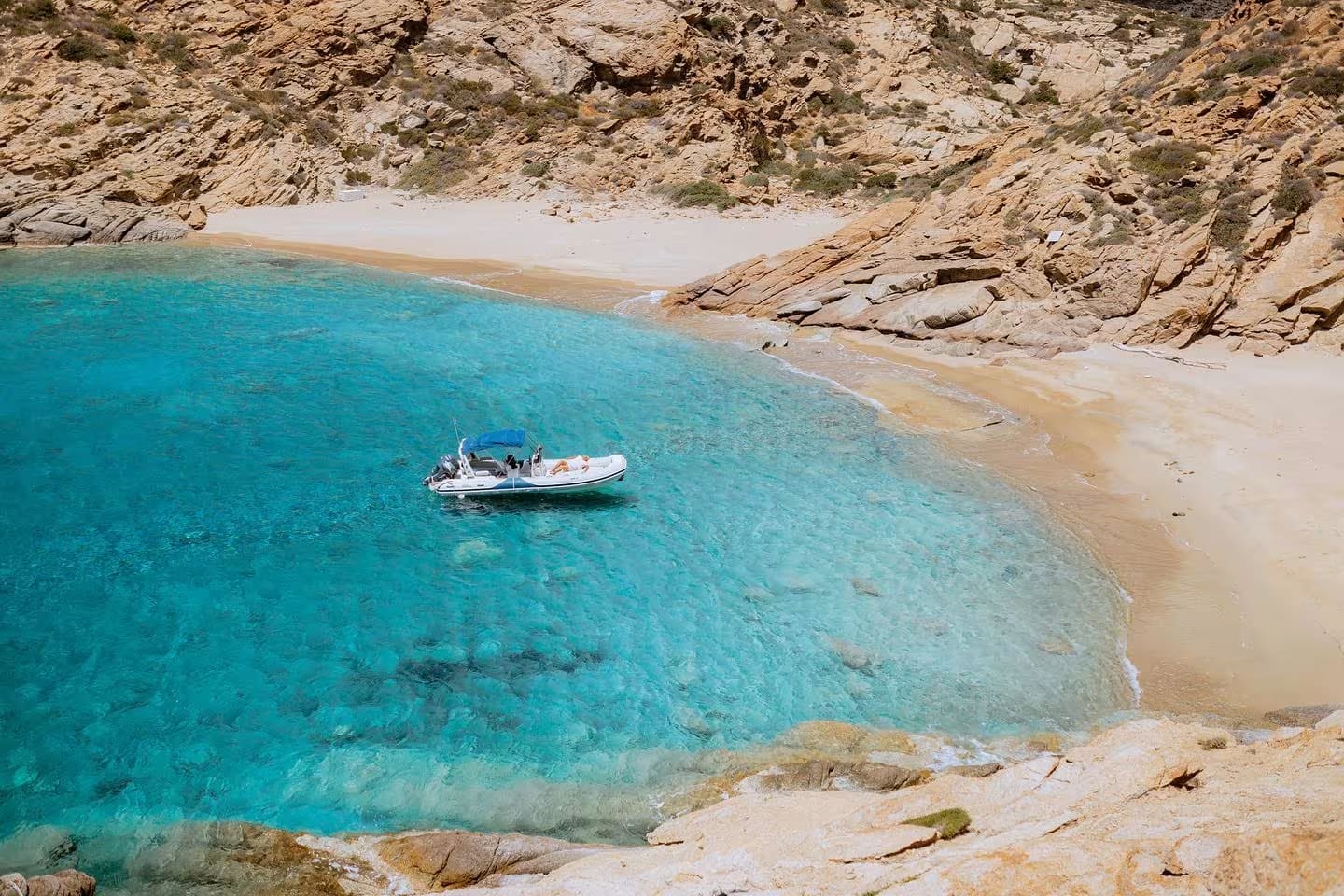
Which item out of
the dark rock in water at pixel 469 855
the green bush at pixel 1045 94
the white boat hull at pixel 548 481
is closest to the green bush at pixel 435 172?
the white boat hull at pixel 548 481

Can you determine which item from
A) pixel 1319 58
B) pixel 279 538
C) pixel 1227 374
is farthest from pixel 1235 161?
pixel 279 538

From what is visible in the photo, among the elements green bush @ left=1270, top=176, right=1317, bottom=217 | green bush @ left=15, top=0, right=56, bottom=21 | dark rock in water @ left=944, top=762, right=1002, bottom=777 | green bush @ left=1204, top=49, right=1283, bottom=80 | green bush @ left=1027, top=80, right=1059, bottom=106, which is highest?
green bush @ left=15, top=0, right=56, bottom=21

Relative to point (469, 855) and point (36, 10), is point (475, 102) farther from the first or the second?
point (469, 855)

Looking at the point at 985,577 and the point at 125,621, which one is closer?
the point at 125,621

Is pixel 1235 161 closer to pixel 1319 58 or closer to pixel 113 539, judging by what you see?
pixel 1319 58

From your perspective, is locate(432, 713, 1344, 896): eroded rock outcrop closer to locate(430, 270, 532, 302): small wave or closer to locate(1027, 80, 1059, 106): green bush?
locate(430, 270, 532, 302): small wave

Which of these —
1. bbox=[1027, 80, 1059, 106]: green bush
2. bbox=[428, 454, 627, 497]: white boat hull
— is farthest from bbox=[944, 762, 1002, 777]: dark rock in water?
bbox=[1027, 80, 1059, 106]: green bush
